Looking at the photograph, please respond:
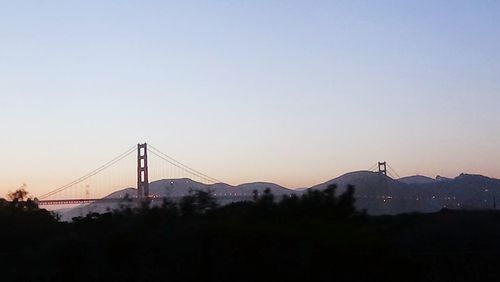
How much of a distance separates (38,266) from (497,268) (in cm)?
809

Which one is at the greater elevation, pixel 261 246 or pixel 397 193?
pixel 397 193

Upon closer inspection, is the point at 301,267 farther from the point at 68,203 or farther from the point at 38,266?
the point at 68,203

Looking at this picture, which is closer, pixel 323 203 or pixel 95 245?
pixel 95 245

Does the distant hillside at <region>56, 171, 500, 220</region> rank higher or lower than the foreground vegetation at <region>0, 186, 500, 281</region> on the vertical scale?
higher

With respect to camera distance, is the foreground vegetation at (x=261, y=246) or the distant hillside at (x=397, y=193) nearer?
the foreground vegetation at (x=261, y=246)

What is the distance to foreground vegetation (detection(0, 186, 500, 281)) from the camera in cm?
1792

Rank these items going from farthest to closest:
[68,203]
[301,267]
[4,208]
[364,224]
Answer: [68,203] → [4,208] → [364,224] → [301,267]

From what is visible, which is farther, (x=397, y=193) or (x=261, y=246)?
(x=397, y=193)

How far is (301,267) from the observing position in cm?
1772

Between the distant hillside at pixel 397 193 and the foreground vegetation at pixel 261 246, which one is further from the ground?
the distant hillside at pixel 397 193

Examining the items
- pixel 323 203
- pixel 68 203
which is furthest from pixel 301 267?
pixel 68 203

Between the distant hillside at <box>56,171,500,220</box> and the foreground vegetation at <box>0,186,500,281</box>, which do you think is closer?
the foreground vegetation at <box>0,186,500,281</box>

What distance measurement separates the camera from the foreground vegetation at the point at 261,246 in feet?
58.8

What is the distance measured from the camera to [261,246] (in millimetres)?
18281
